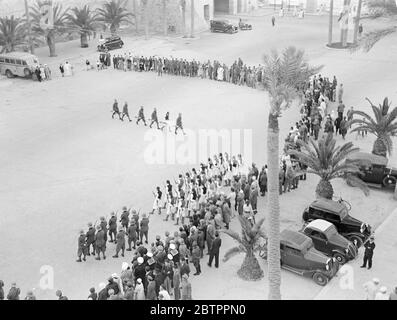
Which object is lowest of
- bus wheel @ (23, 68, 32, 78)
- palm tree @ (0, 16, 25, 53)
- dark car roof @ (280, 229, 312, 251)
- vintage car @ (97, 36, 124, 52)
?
dark car roof @ (280, 229, 312, 251)

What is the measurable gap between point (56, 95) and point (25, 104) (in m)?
2.10

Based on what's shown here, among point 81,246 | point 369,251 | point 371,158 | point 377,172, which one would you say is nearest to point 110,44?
point 371,158

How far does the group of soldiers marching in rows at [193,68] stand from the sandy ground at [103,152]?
0.74 metres

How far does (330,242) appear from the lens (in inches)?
667

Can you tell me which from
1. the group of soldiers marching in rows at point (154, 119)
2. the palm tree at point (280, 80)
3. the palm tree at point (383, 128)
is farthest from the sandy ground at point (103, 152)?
the palm tree at point (280, 80)

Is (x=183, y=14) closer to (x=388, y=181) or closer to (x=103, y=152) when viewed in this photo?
(x=103, y=152)

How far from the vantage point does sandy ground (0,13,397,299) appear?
1695cm

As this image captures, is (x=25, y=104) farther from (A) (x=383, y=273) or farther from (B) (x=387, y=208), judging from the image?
(A) (x=383, y=273)

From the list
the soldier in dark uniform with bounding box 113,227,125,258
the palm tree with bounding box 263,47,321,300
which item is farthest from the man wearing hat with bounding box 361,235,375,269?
the soldier in dark uniform with bounding box 113,227,125,258

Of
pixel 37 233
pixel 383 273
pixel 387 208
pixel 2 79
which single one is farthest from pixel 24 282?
pixel 2 79

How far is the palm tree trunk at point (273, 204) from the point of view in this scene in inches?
486

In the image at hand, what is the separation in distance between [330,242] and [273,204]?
499 centimetres

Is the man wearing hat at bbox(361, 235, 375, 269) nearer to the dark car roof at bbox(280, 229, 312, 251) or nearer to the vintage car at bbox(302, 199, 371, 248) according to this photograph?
the vintage car at bbox(302, 199, 371, 248)

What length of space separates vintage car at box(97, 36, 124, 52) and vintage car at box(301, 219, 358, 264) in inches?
1191
